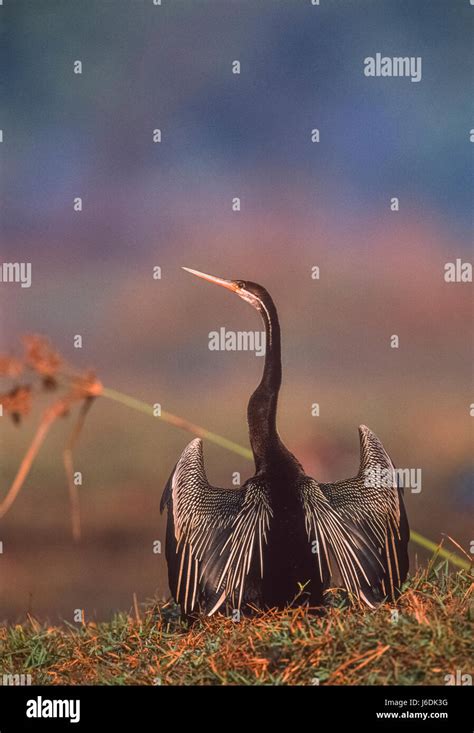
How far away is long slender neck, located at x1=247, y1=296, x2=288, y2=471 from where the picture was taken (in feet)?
17.0

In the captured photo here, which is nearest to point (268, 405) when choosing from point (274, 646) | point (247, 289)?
point (247, 289)

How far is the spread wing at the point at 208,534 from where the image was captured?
15.7ft

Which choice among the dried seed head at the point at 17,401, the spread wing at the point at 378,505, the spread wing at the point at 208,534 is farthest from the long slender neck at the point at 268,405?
the dried seed head at the point at 17,401

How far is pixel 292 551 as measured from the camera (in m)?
4.76

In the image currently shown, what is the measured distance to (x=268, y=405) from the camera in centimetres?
523

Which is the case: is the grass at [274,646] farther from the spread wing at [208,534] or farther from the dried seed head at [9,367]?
the dried seed head at [9,367]

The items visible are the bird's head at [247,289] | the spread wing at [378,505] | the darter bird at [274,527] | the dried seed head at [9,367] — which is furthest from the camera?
the bird's head at [247,289]

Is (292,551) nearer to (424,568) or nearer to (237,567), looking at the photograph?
(237,567)

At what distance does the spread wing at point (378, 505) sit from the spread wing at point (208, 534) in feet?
1.73

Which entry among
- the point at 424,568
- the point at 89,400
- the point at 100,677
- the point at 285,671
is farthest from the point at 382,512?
the point at 89,400

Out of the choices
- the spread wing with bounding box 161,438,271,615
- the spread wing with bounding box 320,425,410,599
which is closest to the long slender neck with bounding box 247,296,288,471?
the spread wing with bounding box 161,438,271,615

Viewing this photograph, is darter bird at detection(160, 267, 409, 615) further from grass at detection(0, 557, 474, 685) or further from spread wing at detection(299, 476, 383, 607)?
grass at detection(0, 557, 474, 685)

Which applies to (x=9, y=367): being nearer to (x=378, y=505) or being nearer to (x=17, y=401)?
(x=17, y=401)

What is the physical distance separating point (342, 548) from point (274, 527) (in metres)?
0.42
